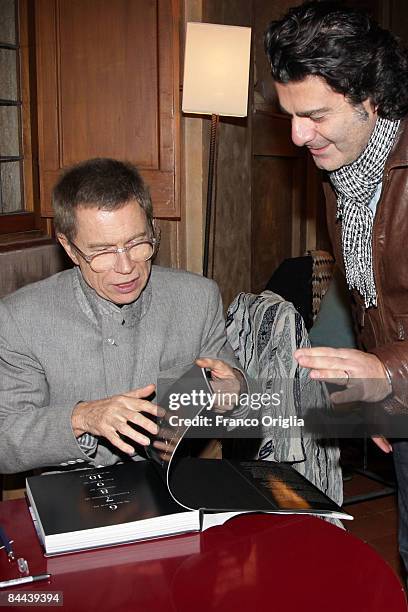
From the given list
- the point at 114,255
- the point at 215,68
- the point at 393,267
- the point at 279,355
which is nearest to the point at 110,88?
the point at 215,68

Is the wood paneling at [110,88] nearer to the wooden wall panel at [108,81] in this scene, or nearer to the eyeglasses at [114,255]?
the wooden wall panel at [108,81]

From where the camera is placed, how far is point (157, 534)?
138cm

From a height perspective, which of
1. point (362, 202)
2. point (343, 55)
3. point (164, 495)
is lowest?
point (164, 495)

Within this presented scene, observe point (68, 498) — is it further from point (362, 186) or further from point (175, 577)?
point (362, 186)

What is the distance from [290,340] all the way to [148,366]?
2.06 ft

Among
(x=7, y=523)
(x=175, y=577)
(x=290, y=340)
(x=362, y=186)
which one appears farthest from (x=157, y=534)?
(x=290, y=340)

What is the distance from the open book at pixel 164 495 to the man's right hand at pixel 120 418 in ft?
0.12

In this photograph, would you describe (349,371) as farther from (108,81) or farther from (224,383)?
(108,81)

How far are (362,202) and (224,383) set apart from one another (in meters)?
0.56

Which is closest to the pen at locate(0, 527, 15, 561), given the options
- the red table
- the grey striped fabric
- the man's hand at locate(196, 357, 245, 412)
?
the red table

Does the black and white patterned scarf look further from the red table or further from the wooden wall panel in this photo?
the wooden wall panel

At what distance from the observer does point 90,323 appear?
1949 mm

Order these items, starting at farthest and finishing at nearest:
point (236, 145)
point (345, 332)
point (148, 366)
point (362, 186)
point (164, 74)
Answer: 1. point (236, 145)
2. point (345, 332)
3. point (164, 74)
4. point (148, 366)
5. point (362, 186)

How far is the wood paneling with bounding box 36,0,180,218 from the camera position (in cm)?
339
